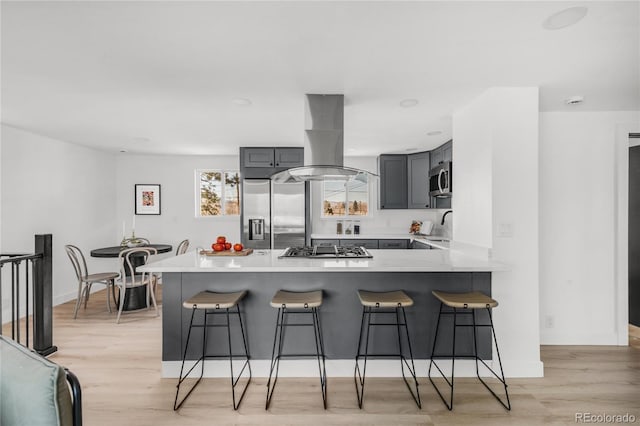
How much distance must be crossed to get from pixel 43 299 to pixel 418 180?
194 inches

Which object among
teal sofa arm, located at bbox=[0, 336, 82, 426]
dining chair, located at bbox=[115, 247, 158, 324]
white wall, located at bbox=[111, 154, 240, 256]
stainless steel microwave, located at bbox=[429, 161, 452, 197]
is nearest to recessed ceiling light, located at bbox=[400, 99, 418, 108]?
stainless steel microwave, located at bbox=[429, 161, 452, 197]

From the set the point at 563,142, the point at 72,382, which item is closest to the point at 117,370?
the point at 72,382

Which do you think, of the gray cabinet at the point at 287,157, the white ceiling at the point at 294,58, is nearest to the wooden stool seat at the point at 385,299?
the white ceiling at the point at 294,58

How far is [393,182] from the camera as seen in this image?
534 cm

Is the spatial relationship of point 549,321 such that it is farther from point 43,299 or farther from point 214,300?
point 43,299

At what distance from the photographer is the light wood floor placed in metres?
2.02

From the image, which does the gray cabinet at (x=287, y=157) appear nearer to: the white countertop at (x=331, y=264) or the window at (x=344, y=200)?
the window at (x=344, y=200)

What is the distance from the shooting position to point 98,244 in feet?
17.3

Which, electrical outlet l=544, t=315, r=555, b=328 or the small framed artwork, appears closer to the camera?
electrical outlet l=544, t=315, r=555, b=328

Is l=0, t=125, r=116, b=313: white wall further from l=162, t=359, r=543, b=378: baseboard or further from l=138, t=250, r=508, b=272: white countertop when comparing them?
l=162, t=359, r=543, b=378: baseboard

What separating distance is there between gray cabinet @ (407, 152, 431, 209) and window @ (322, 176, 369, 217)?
866 millimetres

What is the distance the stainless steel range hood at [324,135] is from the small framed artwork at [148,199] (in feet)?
12.7

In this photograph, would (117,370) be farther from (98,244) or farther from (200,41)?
(98,244)

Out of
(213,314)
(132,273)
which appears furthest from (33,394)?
(132,273)
